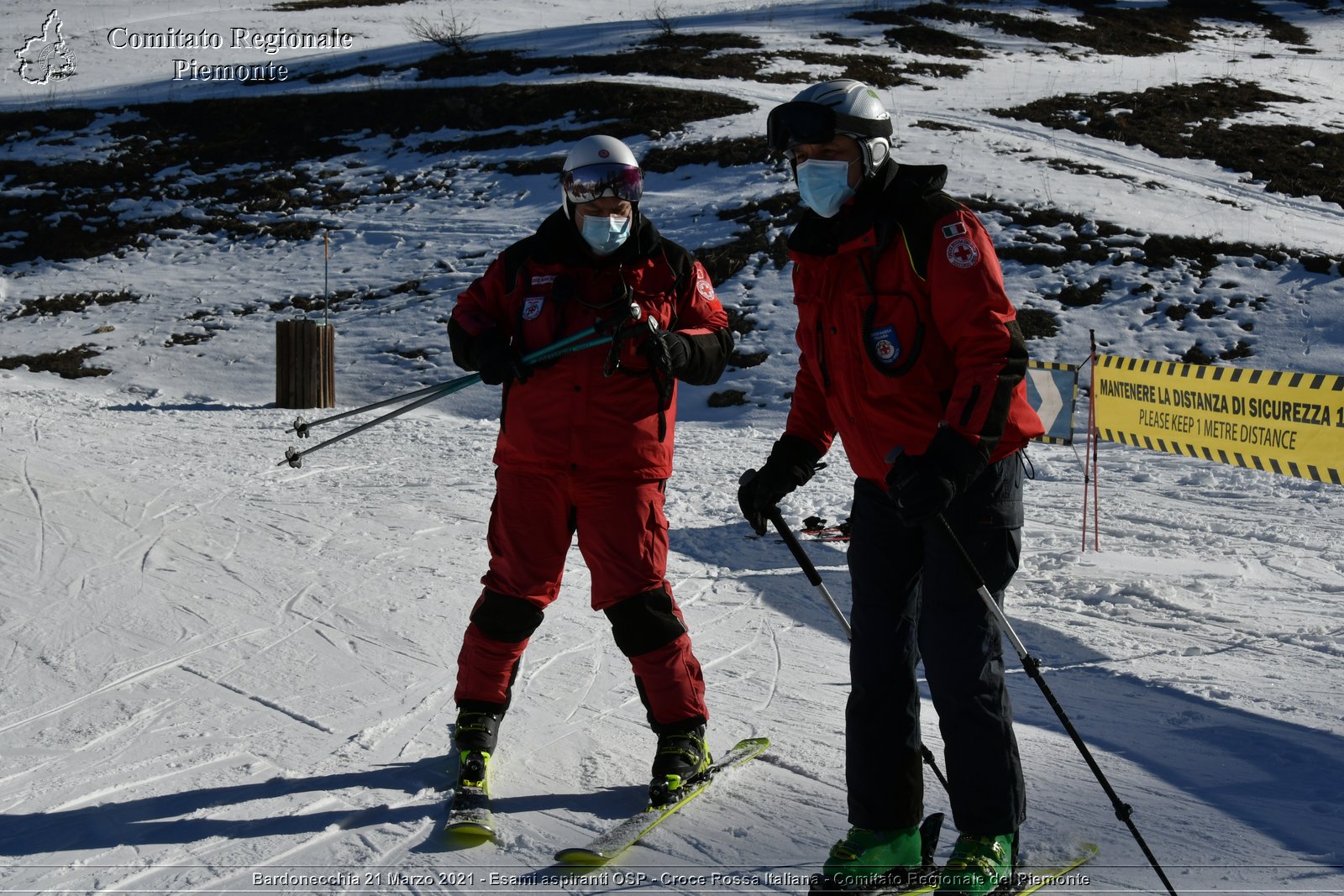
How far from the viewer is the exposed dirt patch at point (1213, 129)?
59.8 feet

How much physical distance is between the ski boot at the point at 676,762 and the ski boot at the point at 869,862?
2.29ft

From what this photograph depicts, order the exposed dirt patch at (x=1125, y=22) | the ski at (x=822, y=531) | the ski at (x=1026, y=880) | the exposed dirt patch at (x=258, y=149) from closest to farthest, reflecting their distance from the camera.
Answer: the ski at (x=1026, y=880) < the ski at (x=822, y=531) < the exposed dirt patch at (x=258, y=149) < the exposed dirt patch at (x=1125, y=22)

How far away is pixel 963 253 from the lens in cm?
267

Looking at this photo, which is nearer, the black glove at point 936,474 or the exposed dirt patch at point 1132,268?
the black glove at point 936,474

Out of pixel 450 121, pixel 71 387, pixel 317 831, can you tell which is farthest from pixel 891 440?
pixel 450 121

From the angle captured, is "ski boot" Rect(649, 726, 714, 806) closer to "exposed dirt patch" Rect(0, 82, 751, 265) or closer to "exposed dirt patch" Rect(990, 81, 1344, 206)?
"exposed dirt patch" Rect(0, 82, 751, 265)

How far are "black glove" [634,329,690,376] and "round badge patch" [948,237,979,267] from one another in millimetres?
1085

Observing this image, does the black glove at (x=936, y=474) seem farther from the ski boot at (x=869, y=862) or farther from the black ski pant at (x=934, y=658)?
the ski boot at (x=869, y=862)

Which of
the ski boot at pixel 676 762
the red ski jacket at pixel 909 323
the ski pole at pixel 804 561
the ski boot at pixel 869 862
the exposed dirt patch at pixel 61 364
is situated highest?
the red ski jacket at pixel 909 323

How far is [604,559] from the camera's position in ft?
11.9

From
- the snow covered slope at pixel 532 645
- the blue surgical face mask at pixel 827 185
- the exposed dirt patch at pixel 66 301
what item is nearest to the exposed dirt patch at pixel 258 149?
the exposed dirt patch at pixel 66 301

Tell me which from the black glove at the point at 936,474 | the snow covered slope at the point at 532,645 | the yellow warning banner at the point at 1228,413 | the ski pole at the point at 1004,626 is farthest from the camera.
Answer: the yellow warning banner at the point at 1228,413

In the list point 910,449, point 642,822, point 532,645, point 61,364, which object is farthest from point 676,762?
point 61,364

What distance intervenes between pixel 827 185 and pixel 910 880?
1844 millimetres
